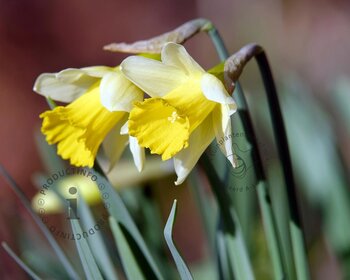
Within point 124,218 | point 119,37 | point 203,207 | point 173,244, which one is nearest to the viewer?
point 173,244

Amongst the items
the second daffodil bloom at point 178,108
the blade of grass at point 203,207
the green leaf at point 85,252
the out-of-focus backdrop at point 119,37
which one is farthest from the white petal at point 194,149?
the out-of-focus backdrop at point 119,37

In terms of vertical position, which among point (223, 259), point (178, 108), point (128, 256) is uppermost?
point (178, 108)

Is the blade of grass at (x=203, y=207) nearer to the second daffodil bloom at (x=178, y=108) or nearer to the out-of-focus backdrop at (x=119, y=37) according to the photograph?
the second daffodil bloom at (x=178, y=108)

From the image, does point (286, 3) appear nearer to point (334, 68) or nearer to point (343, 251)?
point (334, 68)

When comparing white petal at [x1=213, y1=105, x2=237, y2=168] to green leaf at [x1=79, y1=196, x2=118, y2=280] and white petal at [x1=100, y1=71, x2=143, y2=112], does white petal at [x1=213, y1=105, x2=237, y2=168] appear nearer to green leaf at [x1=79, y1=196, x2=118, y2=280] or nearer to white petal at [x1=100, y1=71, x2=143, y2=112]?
white petal at [x1=100, y1=71, x2=143, y2=112]

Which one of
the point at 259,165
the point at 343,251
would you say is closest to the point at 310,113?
the point at 343,251

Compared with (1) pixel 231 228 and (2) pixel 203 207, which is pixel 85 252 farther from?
(2) pixel 203 207

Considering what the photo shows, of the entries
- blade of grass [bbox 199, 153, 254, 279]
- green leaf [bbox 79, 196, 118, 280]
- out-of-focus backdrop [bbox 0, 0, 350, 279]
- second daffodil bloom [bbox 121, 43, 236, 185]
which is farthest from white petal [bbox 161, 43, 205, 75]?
out-of-focus backdrop [bbox 0, 0, 350, 279]

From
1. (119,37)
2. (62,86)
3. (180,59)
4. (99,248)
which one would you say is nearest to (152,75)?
(180,59)
